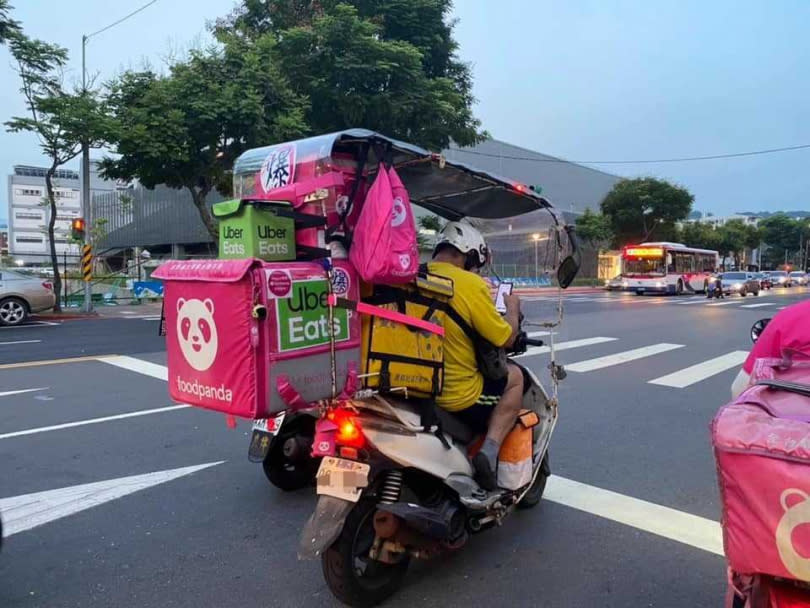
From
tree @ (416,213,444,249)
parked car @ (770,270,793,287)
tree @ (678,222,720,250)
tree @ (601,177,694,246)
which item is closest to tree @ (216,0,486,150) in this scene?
tree @ (416,213,444,249)

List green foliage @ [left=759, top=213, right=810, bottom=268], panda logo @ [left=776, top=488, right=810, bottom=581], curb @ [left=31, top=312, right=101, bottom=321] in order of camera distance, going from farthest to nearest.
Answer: green foliage @ [left=759, top=213, right=810, bottom=268], curb @ [left=31, top=312, right=101, bottom=321], panda logo @ [left=776, top=488, right=810, bottom=581]

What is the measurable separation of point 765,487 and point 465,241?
83.7 inches

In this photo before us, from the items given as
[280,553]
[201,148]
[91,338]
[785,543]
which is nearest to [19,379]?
[91,338]

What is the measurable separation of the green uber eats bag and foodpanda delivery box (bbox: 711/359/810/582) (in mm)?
1854

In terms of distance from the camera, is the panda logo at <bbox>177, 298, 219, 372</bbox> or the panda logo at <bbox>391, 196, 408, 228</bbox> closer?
the panda logo at <bbox>177, 298, 219, 372</bbox>

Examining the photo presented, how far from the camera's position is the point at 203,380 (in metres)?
2.64

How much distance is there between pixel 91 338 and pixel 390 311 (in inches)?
443

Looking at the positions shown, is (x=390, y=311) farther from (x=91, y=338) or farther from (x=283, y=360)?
(x=91, y=338)

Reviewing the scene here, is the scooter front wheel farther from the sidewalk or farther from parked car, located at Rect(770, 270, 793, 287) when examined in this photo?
parked car, located at Rect(770, 270, 793, 287)

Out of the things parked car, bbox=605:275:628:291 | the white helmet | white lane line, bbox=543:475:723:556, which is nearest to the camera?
the white helmet

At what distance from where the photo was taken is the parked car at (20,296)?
1466 centimetres

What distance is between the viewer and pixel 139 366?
895 cm

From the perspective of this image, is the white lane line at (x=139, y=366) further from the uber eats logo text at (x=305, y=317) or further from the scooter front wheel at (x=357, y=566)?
the uber eats logo text at (x=305, y=317)

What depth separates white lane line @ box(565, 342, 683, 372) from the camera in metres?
9.41
